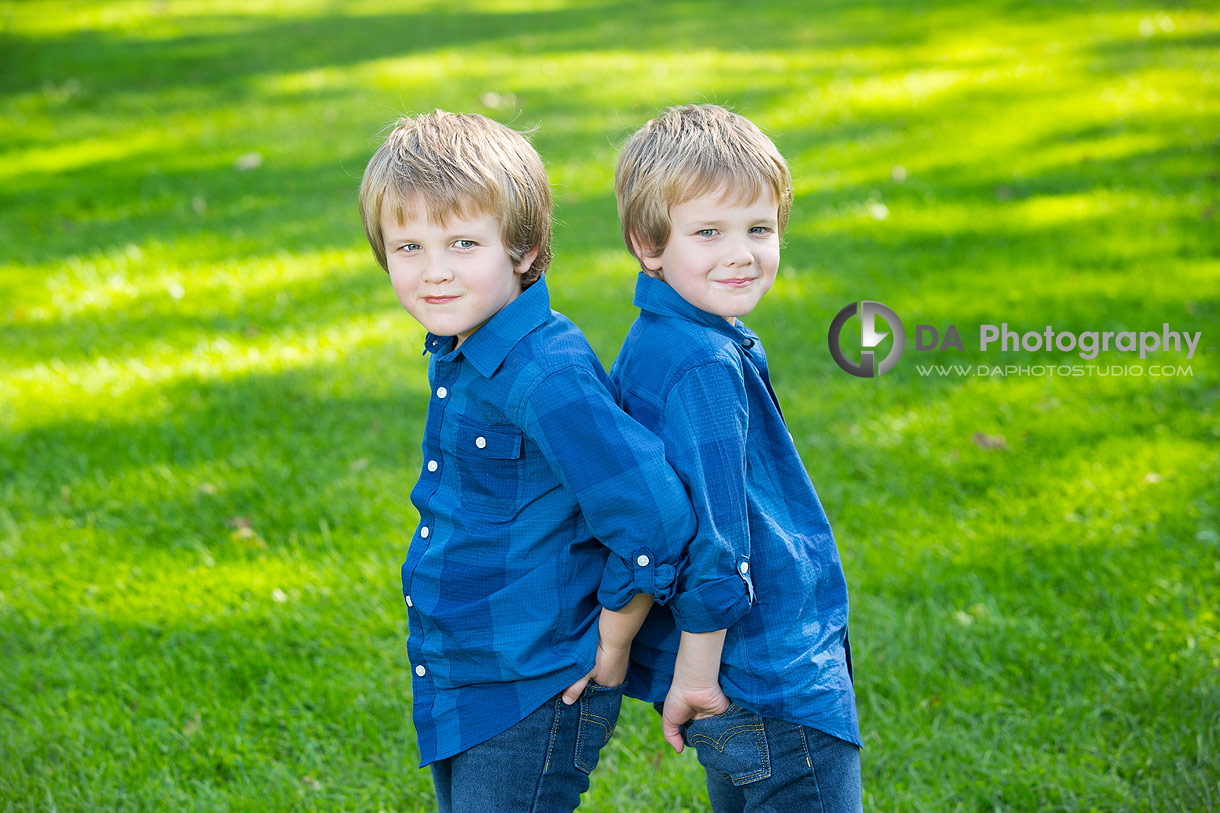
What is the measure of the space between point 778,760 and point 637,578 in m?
0.50

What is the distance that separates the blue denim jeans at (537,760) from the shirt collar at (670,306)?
0.73 metres

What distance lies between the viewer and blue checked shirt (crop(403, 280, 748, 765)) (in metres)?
1.82

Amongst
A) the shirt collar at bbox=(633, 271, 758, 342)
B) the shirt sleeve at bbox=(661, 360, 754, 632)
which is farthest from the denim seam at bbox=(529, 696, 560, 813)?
the shirt collar at bbox=(633, 271, 758, 342)

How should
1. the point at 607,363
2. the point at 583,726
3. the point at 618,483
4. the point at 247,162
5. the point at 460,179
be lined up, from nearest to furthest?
the point at 618,483 < the point at 460,179 < the point at 583,726 < the point at 607,363 < the point at 247,162

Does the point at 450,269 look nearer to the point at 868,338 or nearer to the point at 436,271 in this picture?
the point at 436,271

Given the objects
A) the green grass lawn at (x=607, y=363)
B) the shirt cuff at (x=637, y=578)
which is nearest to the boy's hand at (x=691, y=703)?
the shirt cuff at (x=637, y=578)

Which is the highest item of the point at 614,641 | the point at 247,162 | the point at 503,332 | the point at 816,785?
the point at 247,162

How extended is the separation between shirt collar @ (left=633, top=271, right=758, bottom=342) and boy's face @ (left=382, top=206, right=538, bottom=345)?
0.27 metres

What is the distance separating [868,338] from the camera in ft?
17.9

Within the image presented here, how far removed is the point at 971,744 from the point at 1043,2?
13737 millimetres

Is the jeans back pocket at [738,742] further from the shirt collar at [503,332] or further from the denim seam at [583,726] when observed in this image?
the shirt collar at [503,332]

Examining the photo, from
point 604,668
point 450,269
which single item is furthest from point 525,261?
point 604,668

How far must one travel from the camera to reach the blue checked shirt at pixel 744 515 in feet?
6.03

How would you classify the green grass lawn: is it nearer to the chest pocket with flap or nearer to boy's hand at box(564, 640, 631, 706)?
the chest pocket with flap
